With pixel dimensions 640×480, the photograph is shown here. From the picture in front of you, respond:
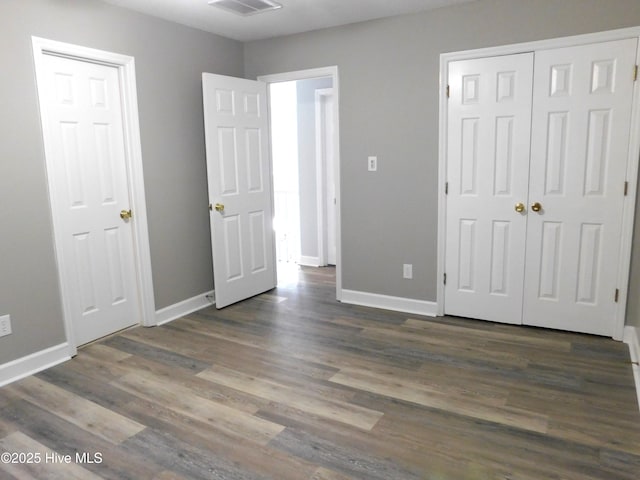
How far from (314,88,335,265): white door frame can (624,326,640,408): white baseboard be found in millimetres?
3284

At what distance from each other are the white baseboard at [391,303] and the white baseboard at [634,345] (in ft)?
4.36

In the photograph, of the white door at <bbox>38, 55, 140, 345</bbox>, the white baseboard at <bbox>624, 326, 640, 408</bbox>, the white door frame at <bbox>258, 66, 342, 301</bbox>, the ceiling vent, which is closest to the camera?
the white baseboard at <bbox>624, 326, 640, 408</bbox>

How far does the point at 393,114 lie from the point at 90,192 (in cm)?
240

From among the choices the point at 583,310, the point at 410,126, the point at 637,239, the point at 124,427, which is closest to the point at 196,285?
the point at 124,427

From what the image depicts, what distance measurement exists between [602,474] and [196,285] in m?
3.22

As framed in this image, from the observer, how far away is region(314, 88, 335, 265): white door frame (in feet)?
17.8

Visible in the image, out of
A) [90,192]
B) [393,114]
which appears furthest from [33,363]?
[393,114]

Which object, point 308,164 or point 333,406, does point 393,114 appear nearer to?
point 308,164

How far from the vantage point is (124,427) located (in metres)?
2.34

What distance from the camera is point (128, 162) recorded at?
11.5 ft

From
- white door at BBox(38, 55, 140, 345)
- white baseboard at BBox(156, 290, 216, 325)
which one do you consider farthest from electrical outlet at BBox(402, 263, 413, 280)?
white door at BBox(38, 55, 140, 345)

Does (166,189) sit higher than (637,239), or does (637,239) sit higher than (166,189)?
(166,189)

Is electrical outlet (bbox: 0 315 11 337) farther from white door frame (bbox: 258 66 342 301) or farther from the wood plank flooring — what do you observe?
white door frame (bbox: 258 66 342 301)

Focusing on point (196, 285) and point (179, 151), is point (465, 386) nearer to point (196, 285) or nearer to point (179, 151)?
point (196, 285)
